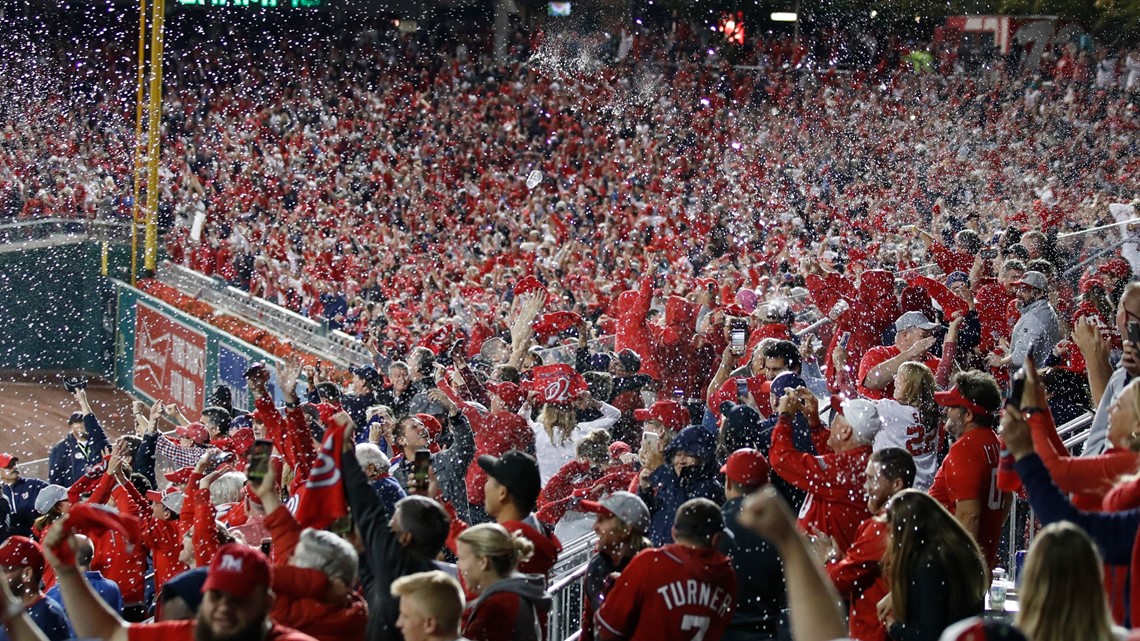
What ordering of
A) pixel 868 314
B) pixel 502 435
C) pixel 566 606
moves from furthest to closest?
pixel 868 314 → pixel 502 435 → pixel 566 606

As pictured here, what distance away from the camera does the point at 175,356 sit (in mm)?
17453

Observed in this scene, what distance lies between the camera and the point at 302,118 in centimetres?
2270

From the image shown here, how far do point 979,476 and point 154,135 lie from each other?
1591 centimetres

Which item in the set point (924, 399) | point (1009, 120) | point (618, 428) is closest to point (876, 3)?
point (1009, 120)

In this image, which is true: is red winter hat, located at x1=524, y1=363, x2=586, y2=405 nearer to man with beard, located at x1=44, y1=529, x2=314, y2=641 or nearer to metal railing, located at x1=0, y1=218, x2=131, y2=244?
man with beard, located at x1=44, y1=529, x2=314, y2=641

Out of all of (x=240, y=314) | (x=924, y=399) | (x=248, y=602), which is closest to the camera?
(x=248, y=602)

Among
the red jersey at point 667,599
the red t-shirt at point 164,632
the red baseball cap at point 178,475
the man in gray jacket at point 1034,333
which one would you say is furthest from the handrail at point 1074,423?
the red baseball cap at point 178,475

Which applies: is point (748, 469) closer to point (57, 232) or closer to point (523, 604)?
point (523, 604)

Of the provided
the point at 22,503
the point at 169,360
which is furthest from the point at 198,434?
the point at 169,360

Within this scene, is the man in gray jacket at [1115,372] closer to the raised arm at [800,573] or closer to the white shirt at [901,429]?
the white shirt at [901,429]

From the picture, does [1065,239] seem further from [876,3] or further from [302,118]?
[302,118]

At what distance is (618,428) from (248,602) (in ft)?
14.1

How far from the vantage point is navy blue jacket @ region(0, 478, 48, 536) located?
6895mm

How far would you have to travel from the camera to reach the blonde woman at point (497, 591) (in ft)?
12.2
